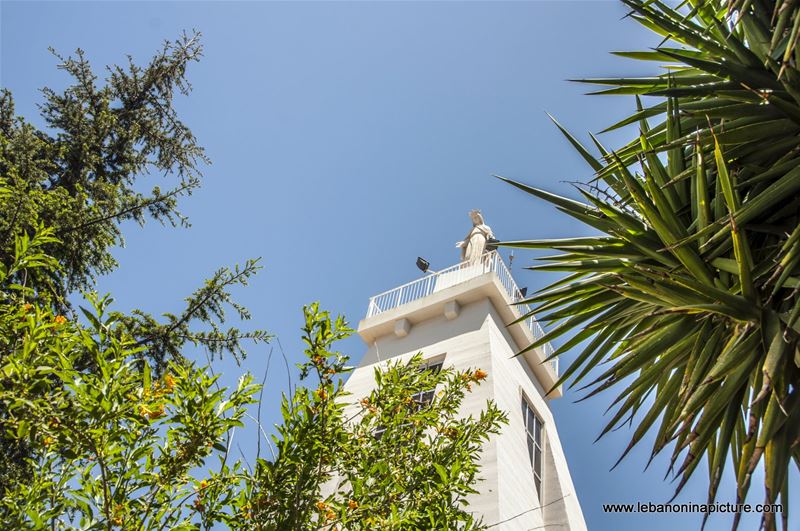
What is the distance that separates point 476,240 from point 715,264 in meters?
12.0

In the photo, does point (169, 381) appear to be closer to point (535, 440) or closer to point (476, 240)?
point (535, 440)

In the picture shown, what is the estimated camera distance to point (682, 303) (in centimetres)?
293

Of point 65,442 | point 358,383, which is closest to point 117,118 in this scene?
point 358,383

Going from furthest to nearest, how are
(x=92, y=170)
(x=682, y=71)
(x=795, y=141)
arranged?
(x=92, y=170) → (x=682, y=71) → (x=795, y=141)

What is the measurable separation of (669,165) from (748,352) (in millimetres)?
1393

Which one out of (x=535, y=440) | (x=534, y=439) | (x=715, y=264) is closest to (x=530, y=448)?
(x=534, y=439)

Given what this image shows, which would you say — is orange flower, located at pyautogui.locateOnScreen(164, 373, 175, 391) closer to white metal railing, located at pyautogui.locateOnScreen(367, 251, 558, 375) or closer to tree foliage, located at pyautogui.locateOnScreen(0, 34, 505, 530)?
tree foliage, located at pyautogui.locateOnScreen(0, 34, 505, 530)

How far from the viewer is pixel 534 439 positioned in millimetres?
11250

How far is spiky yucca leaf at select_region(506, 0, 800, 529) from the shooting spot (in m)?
2.68

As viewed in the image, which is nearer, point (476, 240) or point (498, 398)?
point (498, 398)

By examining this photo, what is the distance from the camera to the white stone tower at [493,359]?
Answer: 877 centimetres

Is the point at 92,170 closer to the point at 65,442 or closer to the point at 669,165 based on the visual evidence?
the point at 65,442

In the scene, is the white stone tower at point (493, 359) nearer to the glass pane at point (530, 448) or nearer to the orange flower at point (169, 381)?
the glass pane at point (530, 448)

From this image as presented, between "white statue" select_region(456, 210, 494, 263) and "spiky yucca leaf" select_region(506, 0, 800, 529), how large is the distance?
35.1ft
